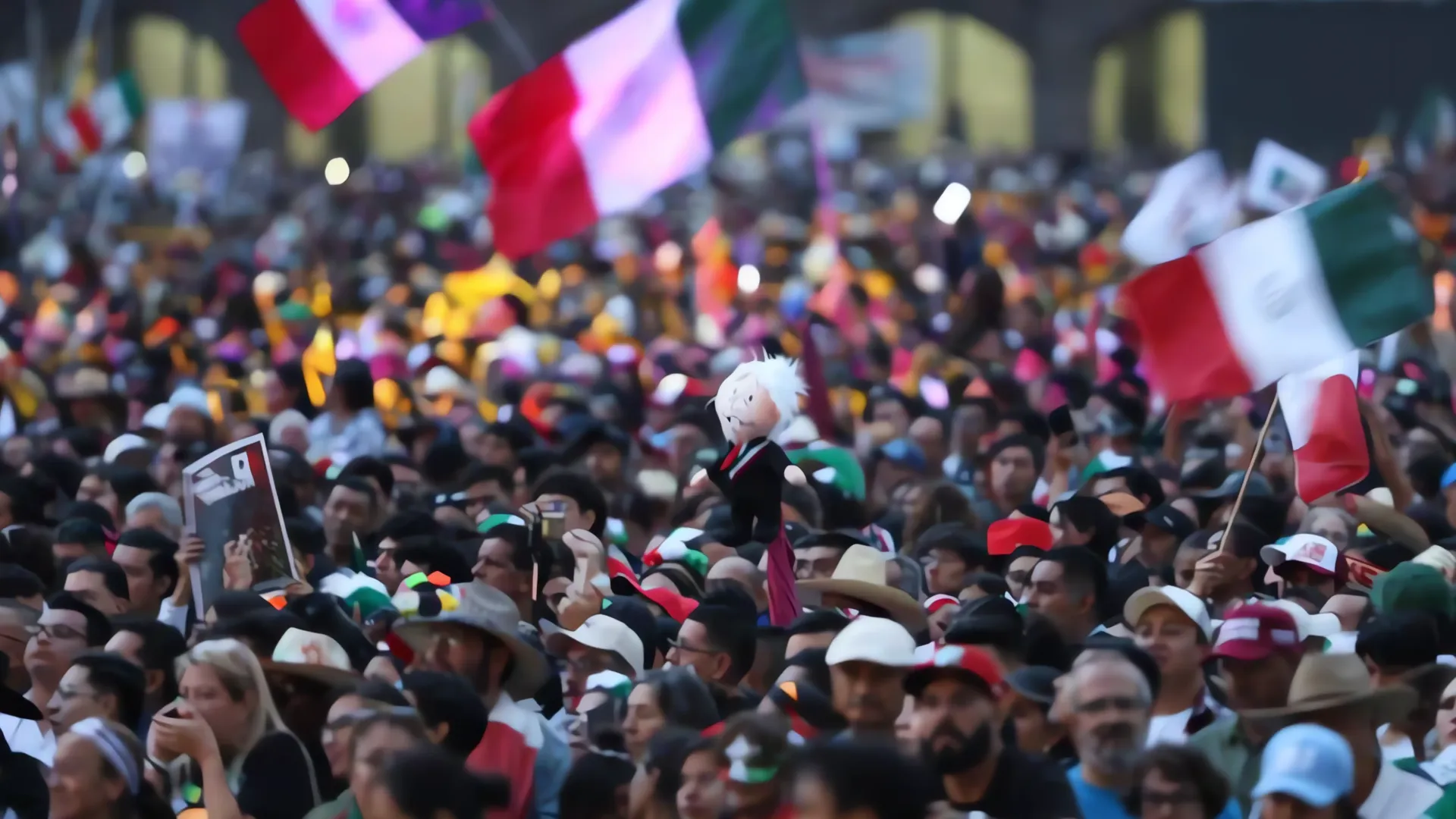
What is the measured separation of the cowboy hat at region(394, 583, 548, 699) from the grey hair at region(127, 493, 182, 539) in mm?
3635

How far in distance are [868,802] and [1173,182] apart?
1107 centimetres

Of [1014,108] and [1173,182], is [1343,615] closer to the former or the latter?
[1173,182]

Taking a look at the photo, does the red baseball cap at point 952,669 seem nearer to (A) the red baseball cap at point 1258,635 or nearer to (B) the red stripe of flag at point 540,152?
(A) the red baseball cap at point 1258,635

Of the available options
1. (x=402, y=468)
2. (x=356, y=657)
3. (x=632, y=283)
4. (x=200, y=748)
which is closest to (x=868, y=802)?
(x=200, y=748)

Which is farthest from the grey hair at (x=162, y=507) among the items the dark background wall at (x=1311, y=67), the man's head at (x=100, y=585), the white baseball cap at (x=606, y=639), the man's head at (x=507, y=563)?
the dark background wall at (x=1311, y=67)

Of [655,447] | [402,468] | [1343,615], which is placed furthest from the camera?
[655,447]

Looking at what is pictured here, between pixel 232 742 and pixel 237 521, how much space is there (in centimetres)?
→ 245

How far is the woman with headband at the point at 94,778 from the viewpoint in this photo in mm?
5848

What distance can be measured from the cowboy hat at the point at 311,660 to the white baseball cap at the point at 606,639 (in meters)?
0.64

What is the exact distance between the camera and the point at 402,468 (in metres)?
11.7

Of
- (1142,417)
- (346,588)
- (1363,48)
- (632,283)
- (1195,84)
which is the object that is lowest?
(1195,84)

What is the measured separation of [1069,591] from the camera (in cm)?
772

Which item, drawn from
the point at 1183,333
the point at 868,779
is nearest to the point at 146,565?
the point at 1183,333

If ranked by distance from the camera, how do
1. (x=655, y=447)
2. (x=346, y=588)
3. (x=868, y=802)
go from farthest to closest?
1. (x=655, y=447)
2. (x=346, y=588)
3. (x=868, y=802)
